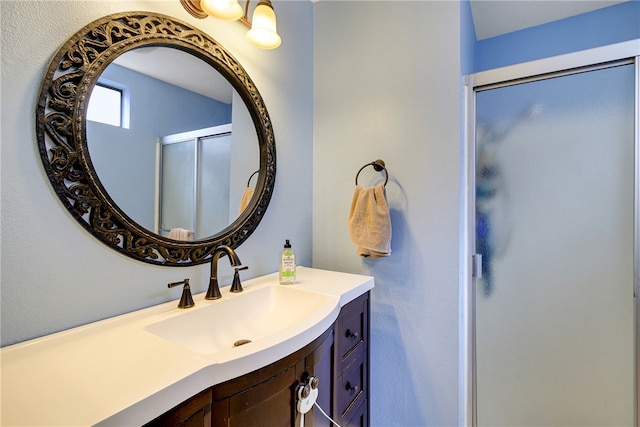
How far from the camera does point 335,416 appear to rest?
40.1 inches

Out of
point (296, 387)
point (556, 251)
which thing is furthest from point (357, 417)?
point (556, 251)

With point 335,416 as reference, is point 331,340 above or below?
above

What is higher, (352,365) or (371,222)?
(371,222)

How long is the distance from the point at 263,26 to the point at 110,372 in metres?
1.17

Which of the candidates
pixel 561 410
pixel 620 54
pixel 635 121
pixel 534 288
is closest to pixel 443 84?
pixel 620 54

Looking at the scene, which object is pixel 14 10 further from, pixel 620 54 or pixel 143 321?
pixel 620 54

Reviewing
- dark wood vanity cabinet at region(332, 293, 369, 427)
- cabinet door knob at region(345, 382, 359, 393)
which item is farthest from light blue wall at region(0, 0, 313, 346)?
cabinet door knob at region(345, 382, 359, 393)

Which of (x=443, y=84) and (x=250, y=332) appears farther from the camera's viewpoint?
(x=443, y=84)

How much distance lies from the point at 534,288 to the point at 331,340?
108 cm

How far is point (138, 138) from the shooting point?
0.92 meters

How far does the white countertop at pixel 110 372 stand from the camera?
0.45m

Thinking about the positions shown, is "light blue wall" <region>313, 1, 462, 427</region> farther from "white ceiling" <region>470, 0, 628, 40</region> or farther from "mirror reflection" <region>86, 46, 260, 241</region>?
"mirror reflection" <region>86, 46, 260, 241</region>

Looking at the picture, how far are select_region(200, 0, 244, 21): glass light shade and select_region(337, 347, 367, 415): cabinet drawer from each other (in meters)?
1.37

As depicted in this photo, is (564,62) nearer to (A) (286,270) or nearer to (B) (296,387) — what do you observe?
(A) (286,270)
